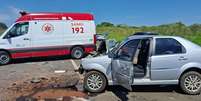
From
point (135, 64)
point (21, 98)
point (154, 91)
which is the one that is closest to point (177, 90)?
point (154, 91)

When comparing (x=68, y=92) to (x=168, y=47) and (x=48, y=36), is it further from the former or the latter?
(x=48, y=36)

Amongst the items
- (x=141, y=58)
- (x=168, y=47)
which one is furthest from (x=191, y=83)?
(x=141, y=58)

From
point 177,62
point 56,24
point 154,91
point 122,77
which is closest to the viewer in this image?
point 122,77

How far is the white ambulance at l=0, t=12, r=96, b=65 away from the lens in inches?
699

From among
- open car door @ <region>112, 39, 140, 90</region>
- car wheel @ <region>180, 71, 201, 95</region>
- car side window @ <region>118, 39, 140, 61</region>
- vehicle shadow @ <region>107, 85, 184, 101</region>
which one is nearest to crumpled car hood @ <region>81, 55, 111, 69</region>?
open car door @ <region>112, 39, 140, 90</region>

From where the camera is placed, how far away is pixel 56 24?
18516 millimetres

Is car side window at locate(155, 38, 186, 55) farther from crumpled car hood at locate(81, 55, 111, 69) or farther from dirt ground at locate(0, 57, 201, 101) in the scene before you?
crumpled car hood at locate(81, 55, 111, 69)

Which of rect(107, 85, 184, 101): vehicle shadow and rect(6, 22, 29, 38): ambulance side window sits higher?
rect(6, 22, 29, 38): ambulance side window

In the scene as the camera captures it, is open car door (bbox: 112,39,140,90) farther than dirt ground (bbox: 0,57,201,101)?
No

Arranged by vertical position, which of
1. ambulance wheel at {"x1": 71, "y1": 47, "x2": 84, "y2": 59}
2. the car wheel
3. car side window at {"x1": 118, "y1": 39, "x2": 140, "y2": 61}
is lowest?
the car wheel

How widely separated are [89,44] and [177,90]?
10.5 m

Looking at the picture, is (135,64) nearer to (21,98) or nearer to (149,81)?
(149,81)

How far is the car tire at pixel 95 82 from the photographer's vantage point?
9336 mm

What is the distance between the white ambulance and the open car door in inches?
370
